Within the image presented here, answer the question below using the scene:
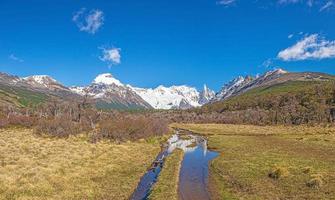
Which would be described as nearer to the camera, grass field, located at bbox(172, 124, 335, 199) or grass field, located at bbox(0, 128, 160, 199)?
grass field, located at bbox(0, 128, 160, 199)

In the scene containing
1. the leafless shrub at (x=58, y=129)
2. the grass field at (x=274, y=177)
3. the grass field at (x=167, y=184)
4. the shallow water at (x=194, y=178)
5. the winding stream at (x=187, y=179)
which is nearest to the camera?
the grass field at (x=274, y=177)

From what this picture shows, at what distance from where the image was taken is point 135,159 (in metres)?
60.2

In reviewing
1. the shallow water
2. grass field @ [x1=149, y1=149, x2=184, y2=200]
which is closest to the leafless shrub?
the shallow water

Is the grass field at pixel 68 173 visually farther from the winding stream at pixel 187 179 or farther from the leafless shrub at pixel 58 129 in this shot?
the leafless shrub at pixel 58 129

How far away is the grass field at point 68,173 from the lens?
3475 centimetres

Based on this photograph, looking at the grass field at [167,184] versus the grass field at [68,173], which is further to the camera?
the grass field at [167,184]

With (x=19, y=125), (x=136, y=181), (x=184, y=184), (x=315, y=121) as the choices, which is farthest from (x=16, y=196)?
(x=315, y=121)

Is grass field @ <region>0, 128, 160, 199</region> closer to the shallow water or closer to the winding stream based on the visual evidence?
the winding stream

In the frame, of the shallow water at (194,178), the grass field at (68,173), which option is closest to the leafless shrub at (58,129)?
the grass field at (68,173)

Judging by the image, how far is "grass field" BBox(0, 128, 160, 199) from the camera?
34.8m

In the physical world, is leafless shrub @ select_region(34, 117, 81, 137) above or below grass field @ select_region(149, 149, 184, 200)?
above

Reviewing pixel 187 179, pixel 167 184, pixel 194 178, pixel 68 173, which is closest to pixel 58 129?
pixel 68 173

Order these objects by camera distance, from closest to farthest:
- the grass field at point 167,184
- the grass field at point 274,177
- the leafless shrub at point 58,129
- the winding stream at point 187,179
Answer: the grass field at point 274,177, the grass field at point 167,184, the winding stream at point 187,179, the leafless shrub at point 58,129

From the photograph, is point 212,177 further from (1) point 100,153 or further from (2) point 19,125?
(2) point 19,125
